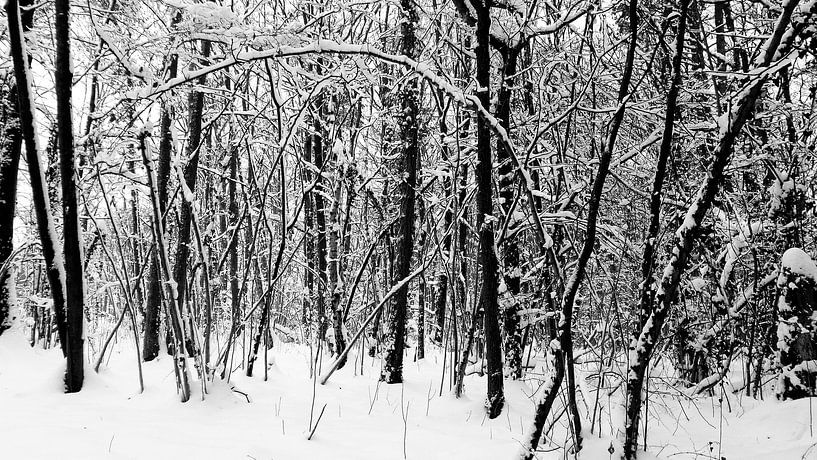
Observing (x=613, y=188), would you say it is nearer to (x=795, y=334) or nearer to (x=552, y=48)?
(x=552, y=48)

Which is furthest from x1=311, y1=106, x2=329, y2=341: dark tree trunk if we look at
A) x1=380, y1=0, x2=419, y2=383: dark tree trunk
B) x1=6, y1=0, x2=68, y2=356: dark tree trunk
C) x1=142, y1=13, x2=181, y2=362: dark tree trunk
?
x1=6, y1=0, x2=68, y2=356: dark tree trunk

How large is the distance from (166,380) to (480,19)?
472 centimetres

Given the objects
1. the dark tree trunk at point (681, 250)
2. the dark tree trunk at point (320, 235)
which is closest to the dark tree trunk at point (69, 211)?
the dark tree trunk at point (681, 250)

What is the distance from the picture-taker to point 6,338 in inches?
247

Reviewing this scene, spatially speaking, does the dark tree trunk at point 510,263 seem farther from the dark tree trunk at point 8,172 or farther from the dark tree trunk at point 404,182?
the dark tree trunk at point 8,172

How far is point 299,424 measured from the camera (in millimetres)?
4066

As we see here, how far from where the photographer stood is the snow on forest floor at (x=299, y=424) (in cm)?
329

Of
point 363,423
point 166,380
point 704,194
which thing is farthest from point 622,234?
point 166,380

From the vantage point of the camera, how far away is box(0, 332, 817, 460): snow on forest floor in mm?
3295

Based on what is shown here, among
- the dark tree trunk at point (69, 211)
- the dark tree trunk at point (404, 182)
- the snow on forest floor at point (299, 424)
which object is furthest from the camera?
the dark tree trunk at point (404, 182)

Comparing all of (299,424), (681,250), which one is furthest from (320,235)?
(681,250)

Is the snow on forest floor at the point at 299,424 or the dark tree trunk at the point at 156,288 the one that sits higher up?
the dark tree trunk at the point at 156,288

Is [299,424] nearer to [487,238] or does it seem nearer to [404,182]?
[487,238]

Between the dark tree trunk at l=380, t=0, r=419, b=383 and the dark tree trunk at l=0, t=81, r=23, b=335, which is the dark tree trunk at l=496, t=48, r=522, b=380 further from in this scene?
the dark tree trunk at l=0, t=81, r=23, b=335
